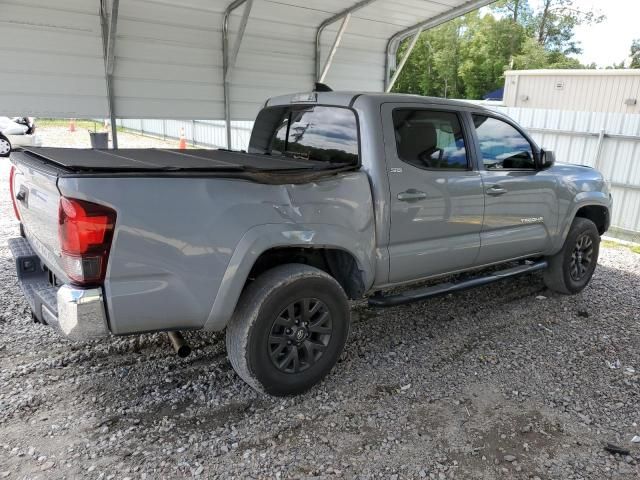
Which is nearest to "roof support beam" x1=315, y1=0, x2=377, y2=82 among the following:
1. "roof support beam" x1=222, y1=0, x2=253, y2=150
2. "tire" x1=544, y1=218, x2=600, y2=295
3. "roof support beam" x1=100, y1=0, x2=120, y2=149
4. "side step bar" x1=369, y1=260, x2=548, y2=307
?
"roof support beam" x1=222, y1=0, x2=253, y2=150

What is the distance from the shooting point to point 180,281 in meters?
2.77

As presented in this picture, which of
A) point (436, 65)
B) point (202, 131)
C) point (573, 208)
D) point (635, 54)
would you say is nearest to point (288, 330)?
point (573, 208)

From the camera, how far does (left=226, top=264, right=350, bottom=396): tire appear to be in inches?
123

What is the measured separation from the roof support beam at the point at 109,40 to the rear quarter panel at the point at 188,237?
4223mm

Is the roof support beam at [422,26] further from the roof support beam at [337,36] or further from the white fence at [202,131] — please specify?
the white fence at [202,131]

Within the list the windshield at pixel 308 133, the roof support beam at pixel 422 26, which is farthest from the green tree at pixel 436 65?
the windshield at pixel 308 133

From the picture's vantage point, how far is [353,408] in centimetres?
329

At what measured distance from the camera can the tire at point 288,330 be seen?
3.12 m

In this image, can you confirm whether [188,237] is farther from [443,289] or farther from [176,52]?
[176,52]

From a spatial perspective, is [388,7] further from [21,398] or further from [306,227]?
[21,398]

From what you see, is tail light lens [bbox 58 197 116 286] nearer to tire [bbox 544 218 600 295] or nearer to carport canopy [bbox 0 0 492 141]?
tire [bbox 544 218 600 295]

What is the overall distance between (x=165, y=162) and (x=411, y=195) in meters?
1.78

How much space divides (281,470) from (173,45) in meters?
6.41

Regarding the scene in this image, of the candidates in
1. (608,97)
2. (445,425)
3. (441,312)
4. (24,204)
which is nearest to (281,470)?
(445,425)
